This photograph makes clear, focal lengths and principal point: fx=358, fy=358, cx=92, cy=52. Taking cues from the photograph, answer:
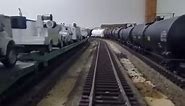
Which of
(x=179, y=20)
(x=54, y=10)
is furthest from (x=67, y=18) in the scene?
(x=179, y=20)

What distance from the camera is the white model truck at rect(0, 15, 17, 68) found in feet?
28.0

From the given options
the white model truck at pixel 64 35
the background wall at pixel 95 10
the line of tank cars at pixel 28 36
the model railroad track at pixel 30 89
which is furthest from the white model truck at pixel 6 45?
the background wall at pixel 95 10

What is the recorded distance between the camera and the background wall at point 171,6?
40.2m

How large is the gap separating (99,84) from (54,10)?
109 ft

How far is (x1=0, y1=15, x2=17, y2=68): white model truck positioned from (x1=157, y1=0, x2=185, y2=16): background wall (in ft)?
108

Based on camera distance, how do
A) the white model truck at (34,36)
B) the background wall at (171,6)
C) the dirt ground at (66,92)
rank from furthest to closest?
the background wall at (171,6)
the white model truck at (34,36)
the dirt ground at (66,92)

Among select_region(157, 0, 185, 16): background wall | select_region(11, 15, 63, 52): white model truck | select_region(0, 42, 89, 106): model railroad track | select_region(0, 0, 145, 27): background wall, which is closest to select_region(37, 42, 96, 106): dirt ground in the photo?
select_region(0, 42, 89, 106): model railroad track

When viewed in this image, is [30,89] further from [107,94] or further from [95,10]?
[95,10]

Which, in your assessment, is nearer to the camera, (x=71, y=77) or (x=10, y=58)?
(x=10, y=58)

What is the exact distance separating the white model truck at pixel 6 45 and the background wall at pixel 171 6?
32.8 meters

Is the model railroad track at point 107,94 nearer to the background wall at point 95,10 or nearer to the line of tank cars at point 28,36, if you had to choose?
the line of tank cars at point 28,36

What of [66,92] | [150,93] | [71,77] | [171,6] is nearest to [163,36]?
[150,93]

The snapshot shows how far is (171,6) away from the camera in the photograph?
41.4 meters

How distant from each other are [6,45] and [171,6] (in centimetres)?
3493
